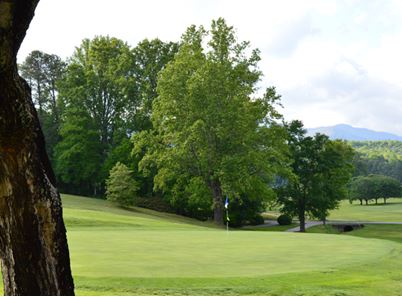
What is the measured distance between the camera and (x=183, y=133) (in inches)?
1508

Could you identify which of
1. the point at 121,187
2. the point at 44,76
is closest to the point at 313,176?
the point at 121,187

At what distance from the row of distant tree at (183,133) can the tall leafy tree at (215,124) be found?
79 millimetres

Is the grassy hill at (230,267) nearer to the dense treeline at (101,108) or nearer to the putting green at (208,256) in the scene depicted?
the putting green at (208,256)

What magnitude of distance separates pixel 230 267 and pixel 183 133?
27393 mm

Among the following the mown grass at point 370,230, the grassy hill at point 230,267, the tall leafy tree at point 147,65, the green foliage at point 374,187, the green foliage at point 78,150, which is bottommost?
the mown grass at point 370,230

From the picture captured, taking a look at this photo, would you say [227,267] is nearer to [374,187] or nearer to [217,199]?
[217,199]

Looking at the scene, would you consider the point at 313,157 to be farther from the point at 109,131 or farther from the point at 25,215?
the point at 25,215

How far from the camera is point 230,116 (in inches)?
1489

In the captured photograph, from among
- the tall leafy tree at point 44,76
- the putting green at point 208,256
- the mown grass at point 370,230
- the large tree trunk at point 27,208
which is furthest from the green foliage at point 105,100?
the large tree trunk at point 27,208

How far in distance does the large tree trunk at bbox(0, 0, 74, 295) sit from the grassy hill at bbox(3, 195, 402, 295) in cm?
375

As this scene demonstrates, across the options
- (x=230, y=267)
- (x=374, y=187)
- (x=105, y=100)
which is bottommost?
(x=230, y=267)

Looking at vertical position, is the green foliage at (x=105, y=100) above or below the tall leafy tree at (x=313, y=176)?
above

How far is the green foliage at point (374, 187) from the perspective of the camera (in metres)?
87.1

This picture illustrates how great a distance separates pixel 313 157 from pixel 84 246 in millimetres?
38441
